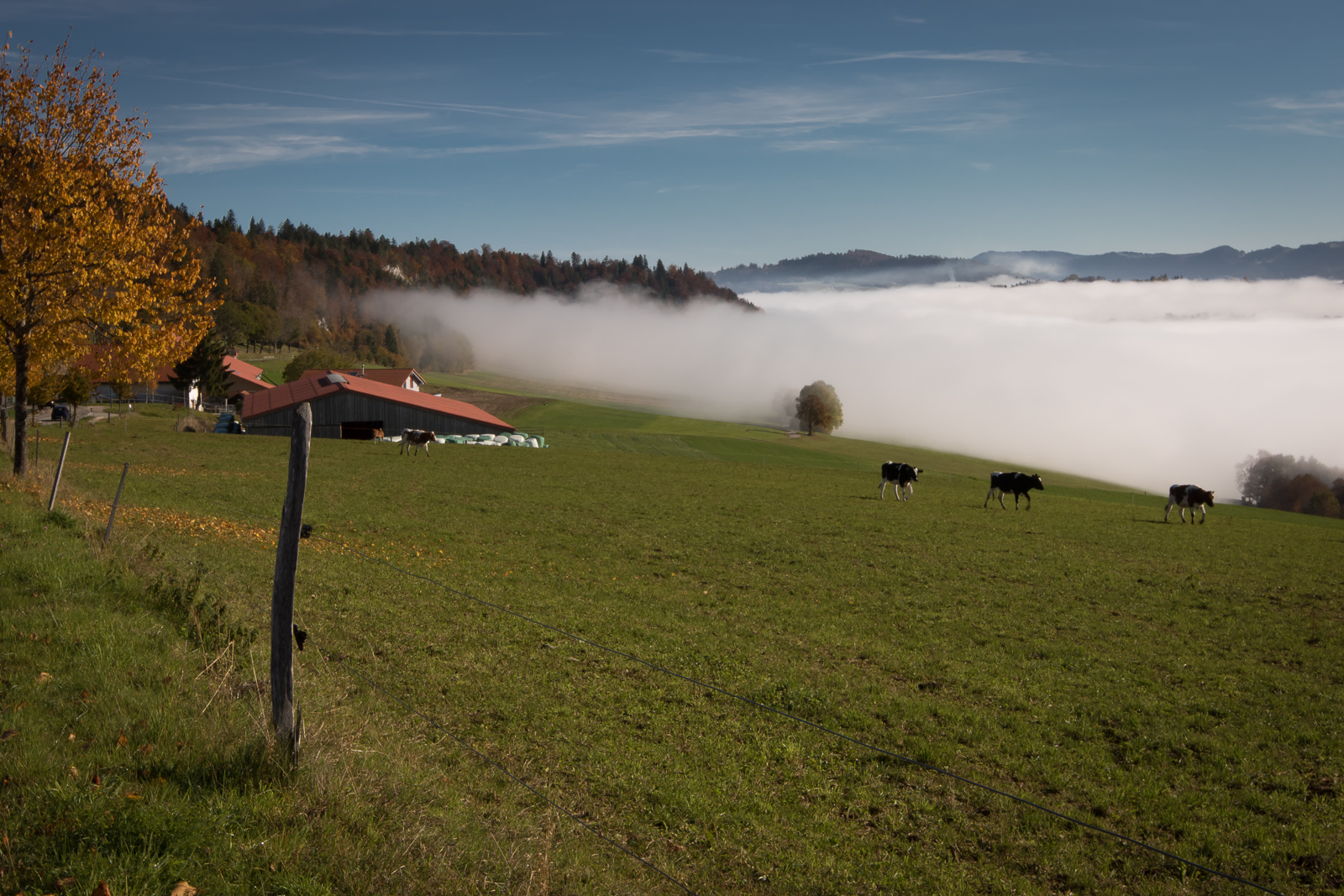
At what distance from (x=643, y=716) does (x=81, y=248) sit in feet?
74.5

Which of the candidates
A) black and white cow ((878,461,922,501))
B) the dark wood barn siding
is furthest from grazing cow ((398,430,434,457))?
black and white cow ((878,461,922,501))

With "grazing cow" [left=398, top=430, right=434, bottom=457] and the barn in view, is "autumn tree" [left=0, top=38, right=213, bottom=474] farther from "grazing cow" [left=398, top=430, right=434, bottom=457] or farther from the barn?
the barn

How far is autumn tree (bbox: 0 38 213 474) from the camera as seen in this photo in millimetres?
22188

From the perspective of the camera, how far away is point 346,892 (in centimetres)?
501

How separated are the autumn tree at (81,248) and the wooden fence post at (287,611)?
70.0ft

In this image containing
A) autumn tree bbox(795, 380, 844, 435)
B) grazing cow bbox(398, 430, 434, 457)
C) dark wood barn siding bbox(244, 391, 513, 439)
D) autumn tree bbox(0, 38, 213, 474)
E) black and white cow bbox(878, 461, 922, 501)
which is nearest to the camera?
autumn tree bbox(0, 38, 213, 474)

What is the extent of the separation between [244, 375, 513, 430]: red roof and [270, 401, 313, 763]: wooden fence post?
228ft

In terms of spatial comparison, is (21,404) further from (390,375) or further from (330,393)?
(390,375)

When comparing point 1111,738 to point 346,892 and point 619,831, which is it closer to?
point 619,831

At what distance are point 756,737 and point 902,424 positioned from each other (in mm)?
146584

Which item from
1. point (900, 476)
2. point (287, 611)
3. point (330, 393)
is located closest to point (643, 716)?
point (287, 611)

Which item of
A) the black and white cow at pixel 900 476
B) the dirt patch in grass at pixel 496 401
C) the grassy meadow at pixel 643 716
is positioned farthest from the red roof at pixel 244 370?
→ the grassy meadow at pixel 643 716

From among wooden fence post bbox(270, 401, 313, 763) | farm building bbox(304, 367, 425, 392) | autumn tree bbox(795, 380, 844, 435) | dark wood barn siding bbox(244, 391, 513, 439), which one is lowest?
dark wood barn siding bbox(244, 391, 513, 439)

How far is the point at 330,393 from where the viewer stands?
71125 mm
